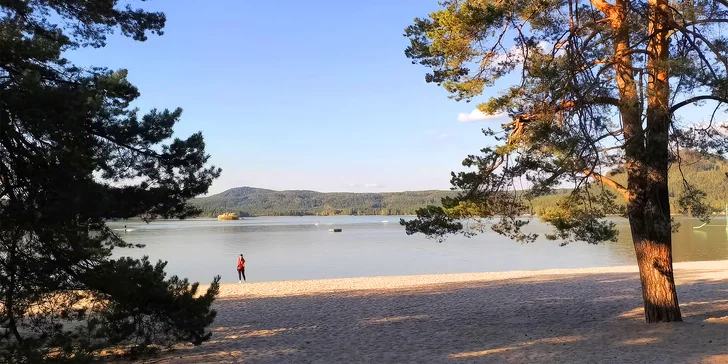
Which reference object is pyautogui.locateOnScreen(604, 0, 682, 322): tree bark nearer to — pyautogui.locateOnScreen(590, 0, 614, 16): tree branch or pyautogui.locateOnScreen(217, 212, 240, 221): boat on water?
pyautogui.locateOnScreen(590, 0, 614, 16): tree branch

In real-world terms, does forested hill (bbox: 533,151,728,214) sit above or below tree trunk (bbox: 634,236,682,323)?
above

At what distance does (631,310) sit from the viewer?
9.63 metres

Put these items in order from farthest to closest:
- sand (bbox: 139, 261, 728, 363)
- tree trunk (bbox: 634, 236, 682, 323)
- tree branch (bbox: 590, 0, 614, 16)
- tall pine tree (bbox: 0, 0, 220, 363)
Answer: tree trunk (bbox: 634, 236, 682, 323)
tree branch (bbox: 590, 0, 614, 16)
sand (bbox: 139, 261, 728, 363)
tall pine tree (bbox: 0, 0, 220, 363)

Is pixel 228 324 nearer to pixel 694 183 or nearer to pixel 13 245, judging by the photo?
pixel 13 245

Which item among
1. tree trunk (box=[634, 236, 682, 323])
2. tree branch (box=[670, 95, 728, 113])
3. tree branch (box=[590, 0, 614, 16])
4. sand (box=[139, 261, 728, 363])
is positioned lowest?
sand (box=[139, 261, 728, 363])

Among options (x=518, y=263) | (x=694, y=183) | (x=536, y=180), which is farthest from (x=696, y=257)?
(x=536, y=180)

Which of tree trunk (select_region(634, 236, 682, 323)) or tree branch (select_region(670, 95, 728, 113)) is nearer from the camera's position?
tree branch (select_region(670, 95, 728, 113))

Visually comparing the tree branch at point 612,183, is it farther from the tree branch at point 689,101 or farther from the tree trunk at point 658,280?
the tree branch at point 689,101

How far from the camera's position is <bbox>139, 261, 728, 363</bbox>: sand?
652 centimetres

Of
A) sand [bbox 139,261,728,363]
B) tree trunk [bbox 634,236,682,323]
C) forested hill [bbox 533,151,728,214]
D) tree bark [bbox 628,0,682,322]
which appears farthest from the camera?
tree trunk [bbox 634,236,682,323]

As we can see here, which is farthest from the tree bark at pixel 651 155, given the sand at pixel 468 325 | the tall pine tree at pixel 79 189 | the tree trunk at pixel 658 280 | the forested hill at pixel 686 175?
the tall pine tree at pixel 79 189

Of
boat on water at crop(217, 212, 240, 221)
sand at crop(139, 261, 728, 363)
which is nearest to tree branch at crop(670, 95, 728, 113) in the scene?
sand at crop(139, 261, 728, 363)

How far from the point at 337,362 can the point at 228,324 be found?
387cm

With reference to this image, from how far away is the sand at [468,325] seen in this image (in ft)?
21.4
